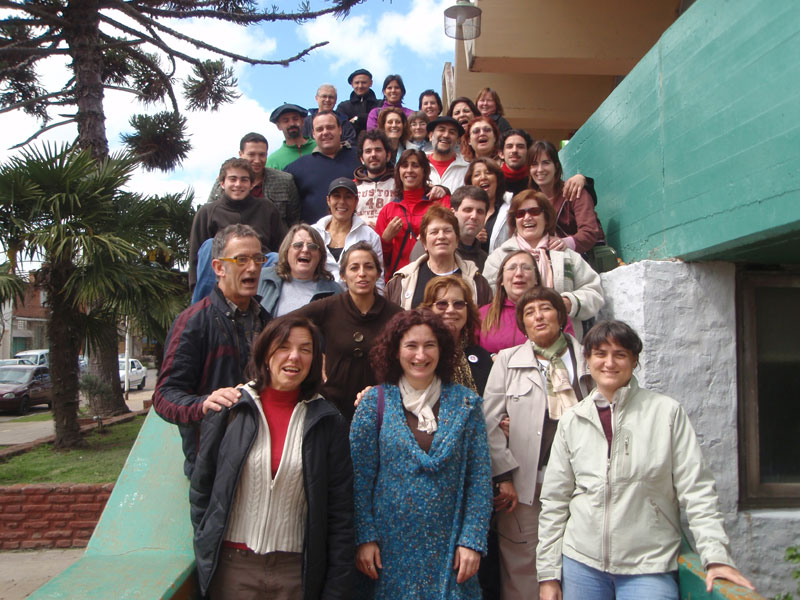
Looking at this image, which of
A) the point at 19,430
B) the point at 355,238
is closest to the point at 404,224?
the point at 355,238

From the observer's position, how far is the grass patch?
7.77m

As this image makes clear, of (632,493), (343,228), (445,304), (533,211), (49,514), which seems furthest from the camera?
(49,514)

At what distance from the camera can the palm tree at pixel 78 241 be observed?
732cm

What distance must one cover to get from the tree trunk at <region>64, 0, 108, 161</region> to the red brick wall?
5722 millimetres

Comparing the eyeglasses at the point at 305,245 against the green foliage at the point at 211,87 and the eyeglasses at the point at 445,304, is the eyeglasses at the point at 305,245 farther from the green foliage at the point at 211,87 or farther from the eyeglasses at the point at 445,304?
the green foliage at the point at 211,87

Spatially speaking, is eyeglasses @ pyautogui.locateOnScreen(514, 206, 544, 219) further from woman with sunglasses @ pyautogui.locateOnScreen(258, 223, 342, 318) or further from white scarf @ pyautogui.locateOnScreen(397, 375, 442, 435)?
white scarf @ pyautogui.locateOnScreen(397, 375, 442, 435)

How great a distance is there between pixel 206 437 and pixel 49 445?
8.66m

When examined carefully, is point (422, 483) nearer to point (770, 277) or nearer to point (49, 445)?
point (770, 277)

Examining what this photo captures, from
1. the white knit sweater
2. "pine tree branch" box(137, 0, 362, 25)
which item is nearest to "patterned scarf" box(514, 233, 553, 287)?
the white knit sweater

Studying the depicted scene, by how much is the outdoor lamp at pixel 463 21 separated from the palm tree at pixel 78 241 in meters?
4.48

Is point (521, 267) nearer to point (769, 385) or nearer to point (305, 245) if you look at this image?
point (305, 245)

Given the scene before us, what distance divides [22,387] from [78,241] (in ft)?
52.1

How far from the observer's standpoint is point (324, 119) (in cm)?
599

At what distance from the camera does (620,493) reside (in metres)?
2.47
